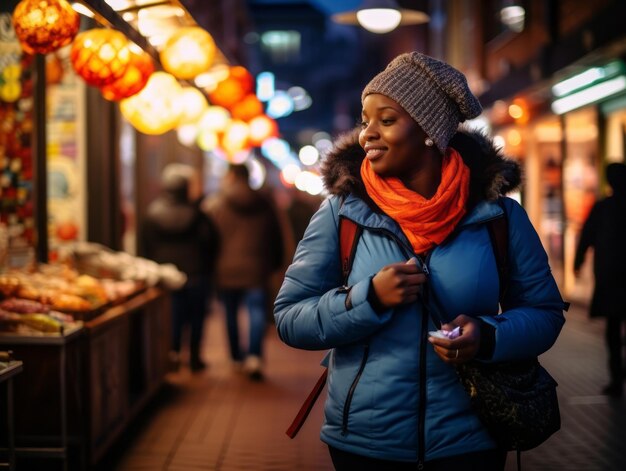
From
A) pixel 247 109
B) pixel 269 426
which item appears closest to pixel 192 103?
pixel 269 426

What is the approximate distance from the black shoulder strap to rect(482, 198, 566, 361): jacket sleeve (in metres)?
0.03

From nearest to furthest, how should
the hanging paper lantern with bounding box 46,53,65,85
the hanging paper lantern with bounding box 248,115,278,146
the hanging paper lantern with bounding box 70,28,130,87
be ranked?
1. the hanging paper lantern with bounding box 70,28,130,87
2. the hanging paper lantern with bounding box 46,53,65,85
3. the hanging paper lantern with bounding box 248,115,278,146

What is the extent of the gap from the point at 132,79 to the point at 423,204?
4.07 meters

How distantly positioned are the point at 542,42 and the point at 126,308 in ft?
33.2

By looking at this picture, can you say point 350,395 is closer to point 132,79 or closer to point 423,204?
point 423,204

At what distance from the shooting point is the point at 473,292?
2.82 m

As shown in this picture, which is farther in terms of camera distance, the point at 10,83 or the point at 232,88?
the point at 232,88

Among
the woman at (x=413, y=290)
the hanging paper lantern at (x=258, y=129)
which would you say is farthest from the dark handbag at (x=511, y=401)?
the hanging paper lantern at (x=258, y=129)

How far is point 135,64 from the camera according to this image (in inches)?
253

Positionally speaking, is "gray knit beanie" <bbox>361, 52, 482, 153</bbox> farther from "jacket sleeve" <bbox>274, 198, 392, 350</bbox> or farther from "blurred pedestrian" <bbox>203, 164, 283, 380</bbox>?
"blurred pedestrian" <bbox>203, 164, 283, 380</bbox>

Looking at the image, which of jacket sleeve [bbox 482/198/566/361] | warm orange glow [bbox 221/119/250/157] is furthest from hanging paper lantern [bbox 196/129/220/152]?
jacket sleeve [bbox 482/198/566/361]

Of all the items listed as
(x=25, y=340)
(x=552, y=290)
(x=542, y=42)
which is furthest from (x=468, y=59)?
(x=552, y=290)

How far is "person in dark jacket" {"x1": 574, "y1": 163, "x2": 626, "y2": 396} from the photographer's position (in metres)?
8.01

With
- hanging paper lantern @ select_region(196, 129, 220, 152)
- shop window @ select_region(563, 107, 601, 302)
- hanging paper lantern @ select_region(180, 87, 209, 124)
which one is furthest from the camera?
shop window @ select_region(563, 107, 601, 302)
